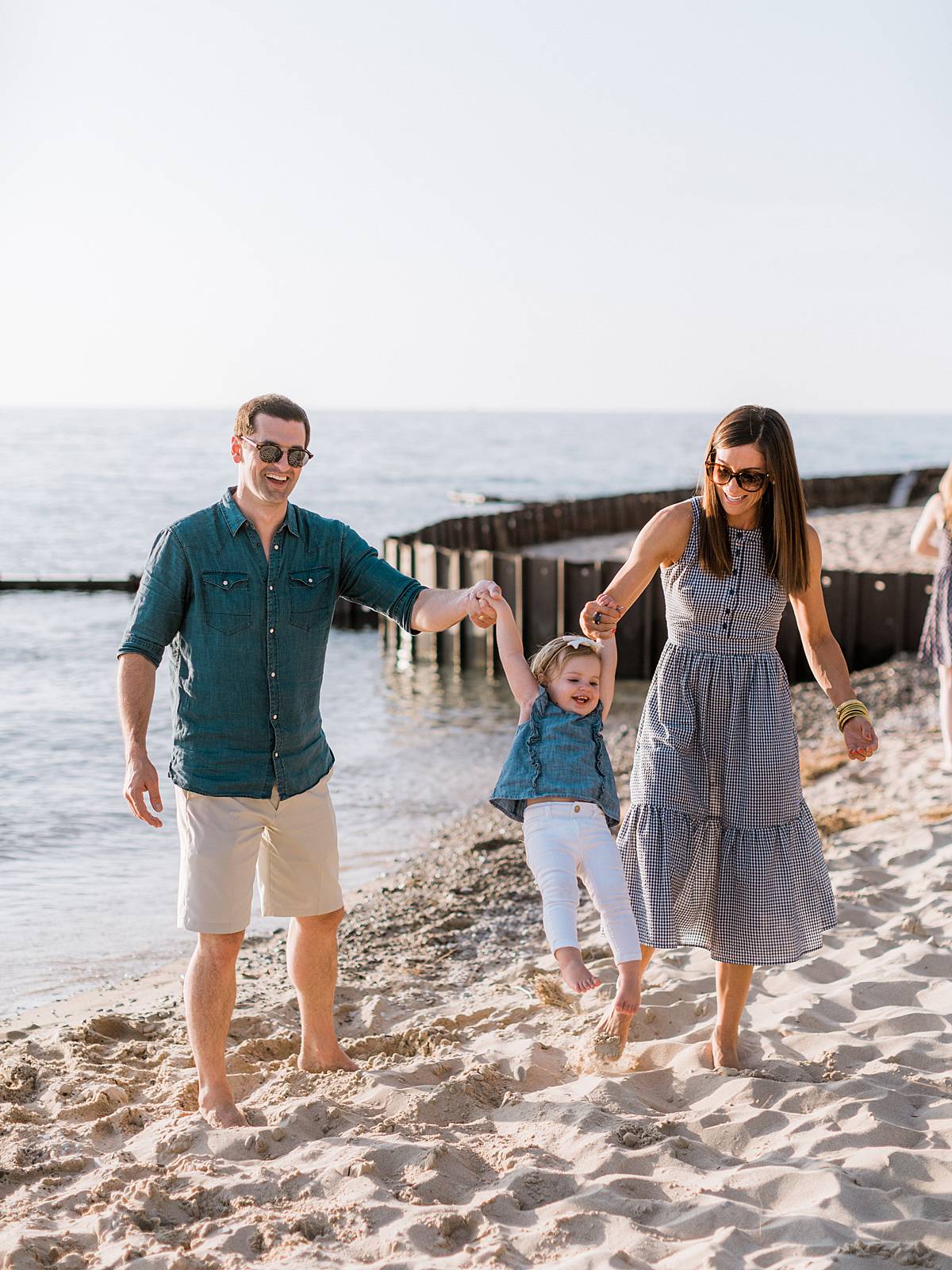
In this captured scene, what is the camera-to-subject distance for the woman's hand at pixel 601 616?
3951mm

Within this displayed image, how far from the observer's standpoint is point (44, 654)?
706 inches

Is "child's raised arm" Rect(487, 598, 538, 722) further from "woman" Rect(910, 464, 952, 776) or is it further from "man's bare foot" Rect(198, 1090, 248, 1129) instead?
"woman" Rect(910, 464, 952, 776)

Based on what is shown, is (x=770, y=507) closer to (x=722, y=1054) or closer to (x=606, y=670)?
(x=606, y=670)

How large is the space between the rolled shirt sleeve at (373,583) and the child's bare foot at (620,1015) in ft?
4.50

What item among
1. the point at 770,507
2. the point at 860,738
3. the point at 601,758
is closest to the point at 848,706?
the point at 860,738

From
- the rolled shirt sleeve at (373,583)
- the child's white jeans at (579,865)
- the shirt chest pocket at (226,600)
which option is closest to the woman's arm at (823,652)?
the child's white jeans at (579,865)

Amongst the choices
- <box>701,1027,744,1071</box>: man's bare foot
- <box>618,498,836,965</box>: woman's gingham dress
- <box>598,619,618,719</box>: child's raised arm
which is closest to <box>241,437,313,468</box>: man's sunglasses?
<box>598,619,618,719</box>: child's raised arm

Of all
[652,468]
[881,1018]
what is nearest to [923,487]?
[881,1018]

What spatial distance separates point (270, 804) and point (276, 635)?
1.86 feet

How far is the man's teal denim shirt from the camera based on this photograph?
3982 millimetres

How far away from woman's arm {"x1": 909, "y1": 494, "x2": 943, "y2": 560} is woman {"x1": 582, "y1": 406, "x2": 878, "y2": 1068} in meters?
3.94

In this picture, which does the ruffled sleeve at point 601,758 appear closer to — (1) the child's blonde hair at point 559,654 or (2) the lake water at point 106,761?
(1) the child's blonde hair at point 559,654

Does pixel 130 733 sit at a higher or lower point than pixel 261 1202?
higher

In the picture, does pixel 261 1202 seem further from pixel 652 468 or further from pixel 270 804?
pixel 652 468
